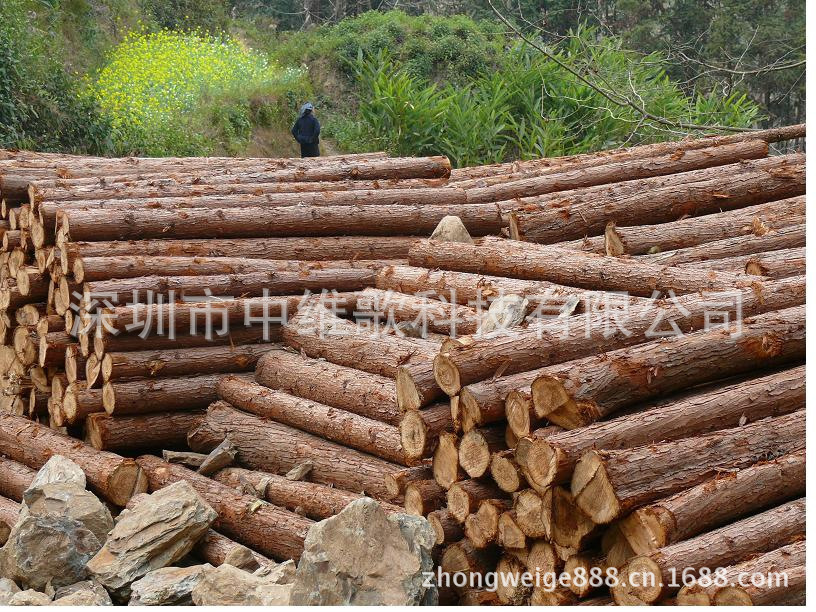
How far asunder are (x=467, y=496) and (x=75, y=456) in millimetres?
3112

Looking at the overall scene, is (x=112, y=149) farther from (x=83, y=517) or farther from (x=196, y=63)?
(x=83, y=517)

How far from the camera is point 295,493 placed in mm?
5777

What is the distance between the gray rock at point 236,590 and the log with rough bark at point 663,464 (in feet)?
4.68

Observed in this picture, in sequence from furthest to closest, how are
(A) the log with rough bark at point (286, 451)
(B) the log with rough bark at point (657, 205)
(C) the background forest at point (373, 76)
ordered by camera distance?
1. (C) the background forest at point (373, 76)
2. (B) the log with rough bark at point (657, 205)
3. (A) the log with rough bark at point (286, 451)

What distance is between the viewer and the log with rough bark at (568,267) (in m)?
6.01

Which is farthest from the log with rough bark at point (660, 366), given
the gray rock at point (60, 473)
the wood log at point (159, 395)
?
the wood log at point (159, 395)

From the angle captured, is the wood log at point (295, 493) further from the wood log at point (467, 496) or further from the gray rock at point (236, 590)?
the gray rock at point (236, 590)

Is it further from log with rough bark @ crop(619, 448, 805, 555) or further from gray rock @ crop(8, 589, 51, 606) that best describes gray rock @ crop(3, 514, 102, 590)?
log with rough bark @ crop(619, 448, 805, 555)

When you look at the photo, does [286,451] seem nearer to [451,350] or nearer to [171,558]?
[171,558]

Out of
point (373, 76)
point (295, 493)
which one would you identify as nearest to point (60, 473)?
point (295, 493)

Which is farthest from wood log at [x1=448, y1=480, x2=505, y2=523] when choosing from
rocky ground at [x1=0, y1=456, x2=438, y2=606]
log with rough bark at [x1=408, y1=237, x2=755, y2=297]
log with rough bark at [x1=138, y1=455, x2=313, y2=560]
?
log with rough bark at [x1=408, y1=237, x2=755, y2=297]

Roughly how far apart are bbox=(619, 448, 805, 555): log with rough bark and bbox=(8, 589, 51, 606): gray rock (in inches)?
109

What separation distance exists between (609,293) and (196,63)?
646 inches

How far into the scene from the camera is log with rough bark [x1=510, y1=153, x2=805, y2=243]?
304 inches
